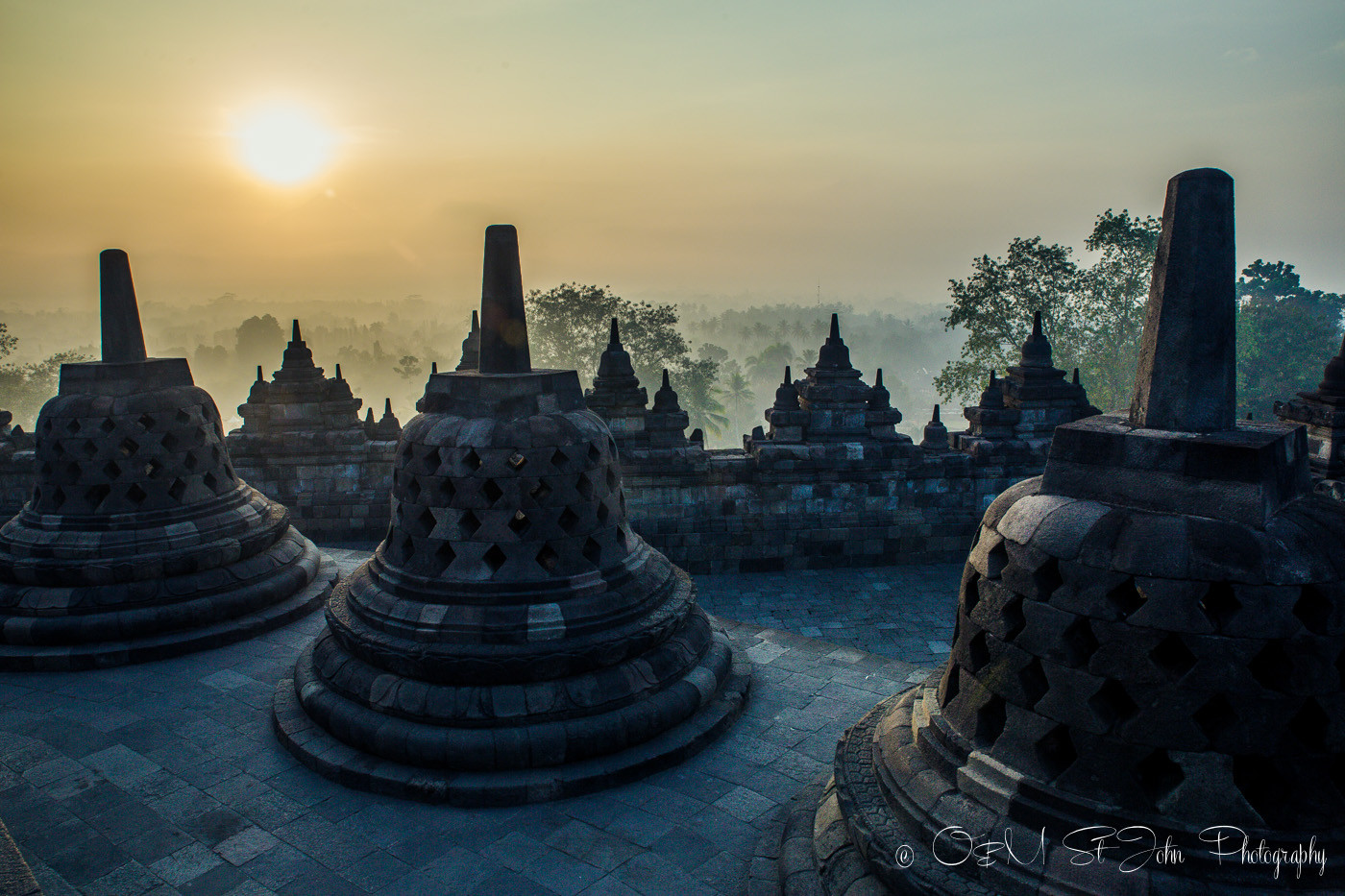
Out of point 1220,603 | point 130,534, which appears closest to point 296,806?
point 130,534

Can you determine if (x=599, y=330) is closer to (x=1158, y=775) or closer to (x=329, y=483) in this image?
(x=329, y=483)

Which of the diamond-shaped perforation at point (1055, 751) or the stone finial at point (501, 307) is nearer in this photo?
the diamond-shaped perforation at point (1055, 751)

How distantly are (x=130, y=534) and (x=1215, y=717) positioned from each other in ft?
29.1

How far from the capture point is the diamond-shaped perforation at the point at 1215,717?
3033 millimetres

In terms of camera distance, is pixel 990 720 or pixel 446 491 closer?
pixel 990 720

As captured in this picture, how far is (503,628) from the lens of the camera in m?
5.69

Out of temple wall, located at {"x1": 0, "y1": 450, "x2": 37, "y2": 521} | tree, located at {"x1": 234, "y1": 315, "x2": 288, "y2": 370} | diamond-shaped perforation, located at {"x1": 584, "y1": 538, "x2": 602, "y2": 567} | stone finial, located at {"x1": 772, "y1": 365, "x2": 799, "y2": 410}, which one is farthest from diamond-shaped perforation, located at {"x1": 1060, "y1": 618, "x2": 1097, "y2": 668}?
tree, located at {"x1": 234, "y1": 315, "x2": 288, "y2": 370}

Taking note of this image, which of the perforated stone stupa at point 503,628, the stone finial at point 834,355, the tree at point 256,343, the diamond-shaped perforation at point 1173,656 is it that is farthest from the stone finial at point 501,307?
the tree at point 256,343

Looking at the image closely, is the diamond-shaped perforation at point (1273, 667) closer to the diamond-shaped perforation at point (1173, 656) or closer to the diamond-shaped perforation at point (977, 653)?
the diamond-shaped perforation at point (1173, 656)

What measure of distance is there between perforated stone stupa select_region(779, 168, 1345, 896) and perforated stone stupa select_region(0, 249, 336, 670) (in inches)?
270

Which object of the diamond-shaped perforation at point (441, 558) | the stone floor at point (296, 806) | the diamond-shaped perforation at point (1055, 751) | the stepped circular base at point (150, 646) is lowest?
the stone floor at point (296, 806)

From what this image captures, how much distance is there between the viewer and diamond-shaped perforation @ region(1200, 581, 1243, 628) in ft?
9.91

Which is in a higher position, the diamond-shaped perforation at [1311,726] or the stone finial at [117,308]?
the stone finial at [117,308]

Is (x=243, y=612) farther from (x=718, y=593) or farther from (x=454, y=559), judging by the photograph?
(x=718, y=593)
